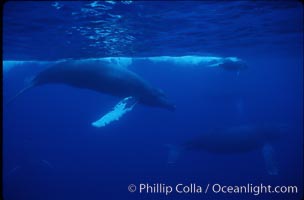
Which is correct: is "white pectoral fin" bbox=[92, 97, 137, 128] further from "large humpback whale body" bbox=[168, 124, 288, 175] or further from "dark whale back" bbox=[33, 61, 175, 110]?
"large humpback whale body" bbox=[168, 124, 288, 175]

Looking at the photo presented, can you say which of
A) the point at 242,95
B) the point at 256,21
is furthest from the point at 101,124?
the point at 242,95

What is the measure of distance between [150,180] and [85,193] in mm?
5041

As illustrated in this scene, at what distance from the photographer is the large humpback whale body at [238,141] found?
1603 cm

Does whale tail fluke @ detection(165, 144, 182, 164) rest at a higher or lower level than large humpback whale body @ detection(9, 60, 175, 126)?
lower

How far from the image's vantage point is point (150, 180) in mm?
23844

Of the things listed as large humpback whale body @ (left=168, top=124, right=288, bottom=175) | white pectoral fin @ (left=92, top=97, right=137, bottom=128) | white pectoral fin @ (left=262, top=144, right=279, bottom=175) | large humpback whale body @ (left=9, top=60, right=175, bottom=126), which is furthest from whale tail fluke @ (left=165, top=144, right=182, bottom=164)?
white pectoral fin @ (left=92, top=97, right=137, bottom=128)

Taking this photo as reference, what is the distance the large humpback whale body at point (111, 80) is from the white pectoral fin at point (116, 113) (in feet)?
0.49

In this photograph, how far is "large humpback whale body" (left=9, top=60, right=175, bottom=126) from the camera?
13648 millimetres

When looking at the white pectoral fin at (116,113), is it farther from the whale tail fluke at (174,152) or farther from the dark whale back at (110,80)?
the whale tail fluke at (174,152)

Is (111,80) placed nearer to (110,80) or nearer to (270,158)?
(110,80)

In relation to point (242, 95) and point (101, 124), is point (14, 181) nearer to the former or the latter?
point (101, 124)

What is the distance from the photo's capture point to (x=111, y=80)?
13.7 metres

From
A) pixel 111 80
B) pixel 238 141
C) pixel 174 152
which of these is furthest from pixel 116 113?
pixel 238 141

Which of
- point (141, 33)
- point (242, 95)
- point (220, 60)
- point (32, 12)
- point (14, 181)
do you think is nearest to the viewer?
point (32, 12)
